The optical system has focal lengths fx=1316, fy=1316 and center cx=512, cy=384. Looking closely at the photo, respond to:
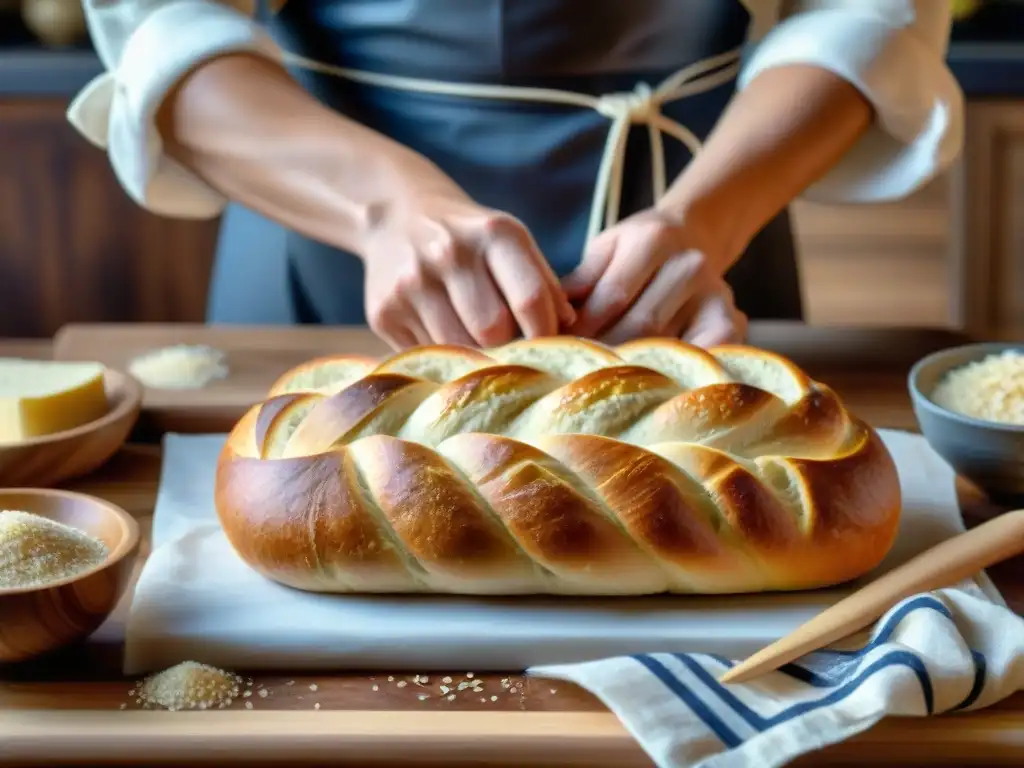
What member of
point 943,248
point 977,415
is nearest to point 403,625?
point 977,415

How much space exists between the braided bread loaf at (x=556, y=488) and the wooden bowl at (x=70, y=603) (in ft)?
0.23

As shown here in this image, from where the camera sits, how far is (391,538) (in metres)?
0.70

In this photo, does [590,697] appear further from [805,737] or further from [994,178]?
[994,178]

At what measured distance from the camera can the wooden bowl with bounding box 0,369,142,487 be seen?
2.76ft

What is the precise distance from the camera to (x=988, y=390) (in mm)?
846

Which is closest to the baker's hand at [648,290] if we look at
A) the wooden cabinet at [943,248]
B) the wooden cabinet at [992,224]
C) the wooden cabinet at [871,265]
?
the wooden cabinet at [943,248]

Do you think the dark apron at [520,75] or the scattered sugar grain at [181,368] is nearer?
the scattered sugar grain at [181,368]

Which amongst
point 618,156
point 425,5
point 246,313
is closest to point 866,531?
point 618,156

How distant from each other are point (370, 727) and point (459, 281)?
0.39 meters

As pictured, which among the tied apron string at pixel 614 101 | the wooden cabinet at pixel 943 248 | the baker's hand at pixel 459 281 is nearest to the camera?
the baker's hand at pixel 459 281

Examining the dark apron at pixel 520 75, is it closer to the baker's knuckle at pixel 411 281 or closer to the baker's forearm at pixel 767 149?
the baker's forearm at pixel 767 149

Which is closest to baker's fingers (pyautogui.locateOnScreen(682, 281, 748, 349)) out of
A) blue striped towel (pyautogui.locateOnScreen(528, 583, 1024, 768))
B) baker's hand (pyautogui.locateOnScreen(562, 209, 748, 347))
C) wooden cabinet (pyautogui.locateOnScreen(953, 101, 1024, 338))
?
baker's hand (pyautogui.locateOnScreen(562, 209, 748, 347))

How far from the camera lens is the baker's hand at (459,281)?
0.90 m

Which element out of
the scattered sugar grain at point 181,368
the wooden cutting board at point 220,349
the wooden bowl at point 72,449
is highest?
the wooden bowl at point 72,449
